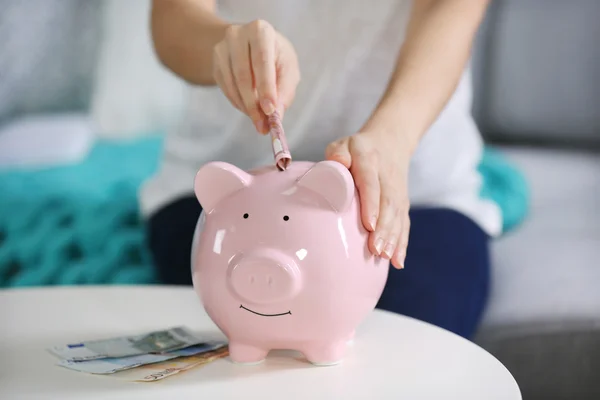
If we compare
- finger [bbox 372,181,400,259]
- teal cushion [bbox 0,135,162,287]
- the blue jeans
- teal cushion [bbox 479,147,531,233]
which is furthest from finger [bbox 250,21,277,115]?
teal cushion [bbox 479,147,531,233]

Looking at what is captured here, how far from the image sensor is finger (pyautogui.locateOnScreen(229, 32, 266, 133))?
55 centimetres

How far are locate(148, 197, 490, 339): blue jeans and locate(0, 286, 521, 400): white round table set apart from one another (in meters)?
0.12

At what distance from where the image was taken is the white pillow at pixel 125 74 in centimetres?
162

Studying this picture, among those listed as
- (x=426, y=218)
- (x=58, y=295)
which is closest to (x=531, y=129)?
(x=426, y=218)

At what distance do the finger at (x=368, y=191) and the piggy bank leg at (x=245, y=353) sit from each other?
107 mm

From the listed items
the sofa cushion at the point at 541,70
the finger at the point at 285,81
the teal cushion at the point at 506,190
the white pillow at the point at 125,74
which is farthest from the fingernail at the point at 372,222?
the white pillow at the point at 125,74

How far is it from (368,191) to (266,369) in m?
0.14

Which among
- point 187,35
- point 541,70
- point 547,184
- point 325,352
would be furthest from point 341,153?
point 541,70

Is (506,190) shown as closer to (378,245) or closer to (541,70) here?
(541,70)

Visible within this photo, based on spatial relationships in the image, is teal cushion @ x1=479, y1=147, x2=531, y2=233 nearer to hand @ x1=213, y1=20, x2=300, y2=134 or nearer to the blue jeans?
the blue jeans

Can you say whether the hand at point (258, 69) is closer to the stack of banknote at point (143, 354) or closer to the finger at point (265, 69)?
the finger at point (265, 69)

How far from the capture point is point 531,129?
1.47 meters

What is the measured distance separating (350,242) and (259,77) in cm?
14

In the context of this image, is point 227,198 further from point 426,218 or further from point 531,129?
point 531,129
